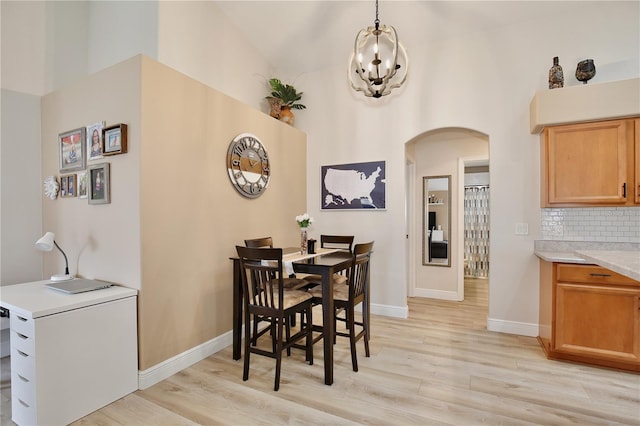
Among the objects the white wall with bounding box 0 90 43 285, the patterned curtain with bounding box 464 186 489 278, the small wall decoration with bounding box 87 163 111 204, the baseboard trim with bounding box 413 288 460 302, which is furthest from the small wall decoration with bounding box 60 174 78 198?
the patterned curtain with bounding box 464 186 489 278

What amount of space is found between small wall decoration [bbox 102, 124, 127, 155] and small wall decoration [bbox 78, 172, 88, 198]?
0.38m

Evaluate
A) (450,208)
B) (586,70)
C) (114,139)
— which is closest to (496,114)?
(586,70)

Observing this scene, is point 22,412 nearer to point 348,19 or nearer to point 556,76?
point 348,19

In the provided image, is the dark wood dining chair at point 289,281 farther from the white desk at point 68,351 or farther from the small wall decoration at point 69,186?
the small wall decoration at point 69,186

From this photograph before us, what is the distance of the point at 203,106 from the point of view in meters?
2.94

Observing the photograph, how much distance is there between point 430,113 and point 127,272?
3600 mm

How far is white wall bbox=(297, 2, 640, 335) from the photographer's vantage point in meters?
3.20

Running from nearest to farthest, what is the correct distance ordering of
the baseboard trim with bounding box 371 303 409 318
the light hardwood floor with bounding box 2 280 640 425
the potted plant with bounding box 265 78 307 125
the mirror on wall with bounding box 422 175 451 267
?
the light hardwood floor with bounding box 2 280 640 425, the baseboard trim with bounding box 371 303 409 318, the potted plant with bounding box 265 78 307 125, the mirror on wall with bounding box 422 175 451 267

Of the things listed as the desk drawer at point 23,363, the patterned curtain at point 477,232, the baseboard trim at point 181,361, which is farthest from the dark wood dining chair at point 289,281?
the patterned curtain at point 477,232

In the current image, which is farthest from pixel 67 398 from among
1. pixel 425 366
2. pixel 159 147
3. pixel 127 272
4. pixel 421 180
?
pixel 421 180

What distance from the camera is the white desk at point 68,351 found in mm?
1898

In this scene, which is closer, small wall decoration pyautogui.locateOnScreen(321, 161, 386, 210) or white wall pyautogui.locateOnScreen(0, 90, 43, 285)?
white wall pyautogui.locateOnScreen(0, 90, 43, 285)

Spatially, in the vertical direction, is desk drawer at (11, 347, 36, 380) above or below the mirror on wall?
below

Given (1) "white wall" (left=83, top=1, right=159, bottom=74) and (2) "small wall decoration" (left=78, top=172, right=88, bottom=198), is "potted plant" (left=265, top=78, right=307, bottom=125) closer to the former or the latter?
(1) "white wall" (left=83, top=1, right=159, bottom=74)
